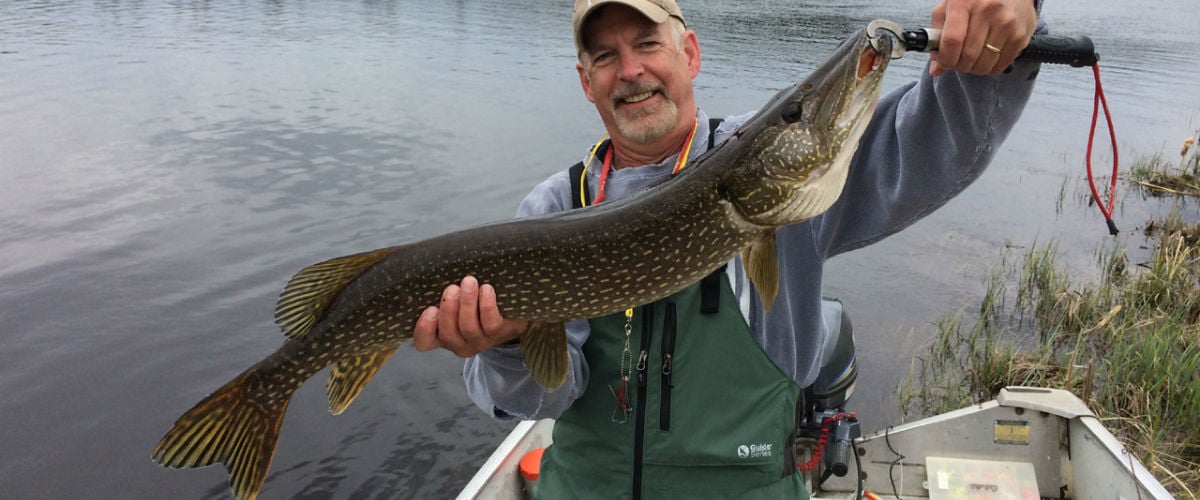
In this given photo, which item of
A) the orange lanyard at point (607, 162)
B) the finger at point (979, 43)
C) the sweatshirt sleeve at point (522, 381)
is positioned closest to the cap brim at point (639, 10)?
the orange lanyard at point (607, 162)

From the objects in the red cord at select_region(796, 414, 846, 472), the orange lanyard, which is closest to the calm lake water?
the red cord at select_region(796, 414, 846, 472)

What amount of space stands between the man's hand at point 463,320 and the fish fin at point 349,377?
7.2 inches

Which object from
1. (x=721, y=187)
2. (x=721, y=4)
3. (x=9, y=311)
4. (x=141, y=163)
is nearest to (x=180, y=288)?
(x=9, y=311)

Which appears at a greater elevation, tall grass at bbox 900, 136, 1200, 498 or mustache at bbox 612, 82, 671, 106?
mustache at bbox 612, 82, 671, 106

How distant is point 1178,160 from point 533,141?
8.84 m

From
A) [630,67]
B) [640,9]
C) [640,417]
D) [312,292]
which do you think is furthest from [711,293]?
[312,292]

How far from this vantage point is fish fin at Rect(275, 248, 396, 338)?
88.7 inches

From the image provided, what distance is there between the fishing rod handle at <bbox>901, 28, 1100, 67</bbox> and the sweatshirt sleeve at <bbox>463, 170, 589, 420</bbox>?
1244 mm

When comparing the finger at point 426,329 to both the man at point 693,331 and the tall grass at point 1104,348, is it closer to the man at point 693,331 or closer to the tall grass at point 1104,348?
the man at point 693,331

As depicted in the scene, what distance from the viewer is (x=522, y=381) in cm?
240

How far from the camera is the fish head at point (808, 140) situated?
1838mm

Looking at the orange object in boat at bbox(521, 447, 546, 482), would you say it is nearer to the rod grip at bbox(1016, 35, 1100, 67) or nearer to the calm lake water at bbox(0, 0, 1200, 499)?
the calm lake water at bbox(0, 0, 1200, 499)

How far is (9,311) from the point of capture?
21.7 feet

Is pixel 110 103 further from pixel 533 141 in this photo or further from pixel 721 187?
pixel 721 187
